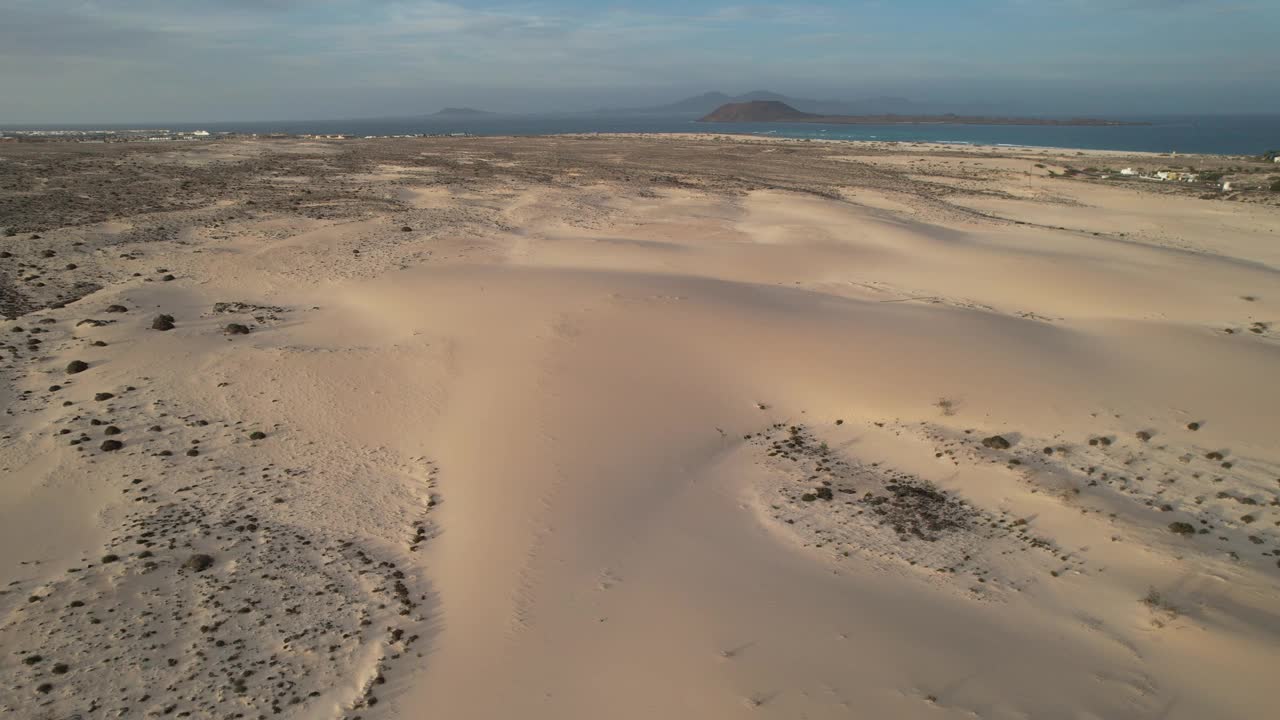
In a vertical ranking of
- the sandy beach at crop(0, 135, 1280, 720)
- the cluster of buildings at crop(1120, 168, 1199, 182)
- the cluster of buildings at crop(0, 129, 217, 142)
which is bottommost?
the sandy beach at crop(0, 135, 1280, 720)

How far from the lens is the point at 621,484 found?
11.1 meters

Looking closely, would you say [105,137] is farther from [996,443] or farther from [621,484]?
[996,443]

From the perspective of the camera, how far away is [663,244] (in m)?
27.7

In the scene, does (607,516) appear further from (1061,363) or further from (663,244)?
(663,244)

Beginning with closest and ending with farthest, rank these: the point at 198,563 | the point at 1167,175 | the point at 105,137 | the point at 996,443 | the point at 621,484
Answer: the point at 198,563 → the point at 621,484 → the point at 996,443 → the point at 1167,175 → the point at 105,137

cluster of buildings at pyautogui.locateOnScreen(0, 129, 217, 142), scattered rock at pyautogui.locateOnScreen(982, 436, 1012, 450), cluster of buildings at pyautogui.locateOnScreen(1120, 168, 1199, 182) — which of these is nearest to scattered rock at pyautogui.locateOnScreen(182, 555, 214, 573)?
scattered rock at pyautogui.locateOnScreen(982, 436, 1012, 450)

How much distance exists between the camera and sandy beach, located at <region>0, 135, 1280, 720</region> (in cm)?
707

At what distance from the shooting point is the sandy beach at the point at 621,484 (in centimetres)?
707

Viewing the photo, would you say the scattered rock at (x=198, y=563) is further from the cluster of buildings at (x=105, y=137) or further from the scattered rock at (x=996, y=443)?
the cluster of buildings at (x=105, y=137)

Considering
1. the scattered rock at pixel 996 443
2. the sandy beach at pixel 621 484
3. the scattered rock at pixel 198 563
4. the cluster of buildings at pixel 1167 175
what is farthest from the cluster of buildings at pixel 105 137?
the cluster of buildings at pixel 1167 175

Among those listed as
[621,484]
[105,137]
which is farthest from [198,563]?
[105,137]

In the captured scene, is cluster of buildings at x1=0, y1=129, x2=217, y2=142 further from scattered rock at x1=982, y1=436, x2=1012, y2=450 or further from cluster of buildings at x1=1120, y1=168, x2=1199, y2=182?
cluster of buildings at x1=1120, y1=168, x2=1199, y2=182

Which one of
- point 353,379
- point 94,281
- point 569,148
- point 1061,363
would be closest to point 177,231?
point 94,281

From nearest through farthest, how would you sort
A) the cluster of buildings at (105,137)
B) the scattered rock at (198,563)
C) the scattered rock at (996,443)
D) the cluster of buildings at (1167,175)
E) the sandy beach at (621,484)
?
the sandy beach at (621,484) → the scattered rock at (198,563) → the scattered rock at (996,443) → the cluster of buildings at (1167,175) → the cluster of buildings at (105,137)
